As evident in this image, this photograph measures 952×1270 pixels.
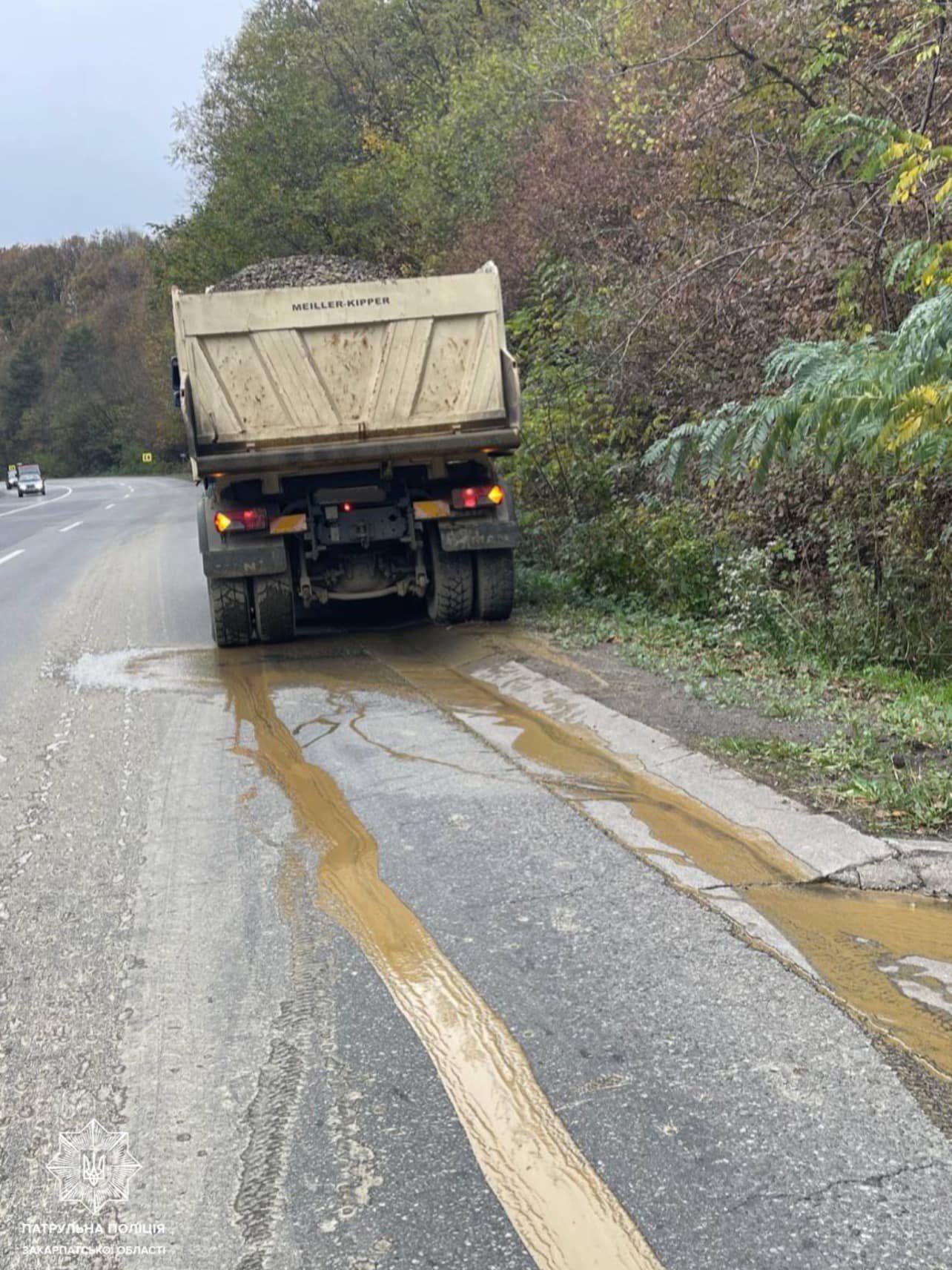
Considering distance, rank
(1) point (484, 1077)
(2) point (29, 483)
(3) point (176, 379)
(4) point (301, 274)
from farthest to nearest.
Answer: (2) point (29, 483) → (4) point (301, 274) → (3) point (176, 379) → (1) point (484, 1077)

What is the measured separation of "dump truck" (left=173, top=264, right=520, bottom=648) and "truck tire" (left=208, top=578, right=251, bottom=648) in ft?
0.04

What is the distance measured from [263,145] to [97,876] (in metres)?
26.3

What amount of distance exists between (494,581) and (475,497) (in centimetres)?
76

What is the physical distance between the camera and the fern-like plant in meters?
5.79

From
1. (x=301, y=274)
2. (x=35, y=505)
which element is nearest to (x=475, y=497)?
(x=301, y=274)

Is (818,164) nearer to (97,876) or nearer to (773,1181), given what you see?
(97,876)

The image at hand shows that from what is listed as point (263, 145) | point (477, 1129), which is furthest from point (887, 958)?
point (263, 145)

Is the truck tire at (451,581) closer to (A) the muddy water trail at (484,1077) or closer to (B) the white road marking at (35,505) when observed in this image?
(A) the muddy water trail at (484,1077)

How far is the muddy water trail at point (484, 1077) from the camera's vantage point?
2.63 meters

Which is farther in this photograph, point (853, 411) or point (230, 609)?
point (230, 609)

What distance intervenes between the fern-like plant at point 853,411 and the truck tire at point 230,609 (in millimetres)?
3839

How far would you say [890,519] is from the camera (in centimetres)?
846

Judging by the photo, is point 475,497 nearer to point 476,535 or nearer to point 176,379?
point 476,535

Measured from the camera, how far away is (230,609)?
996 centimetres
